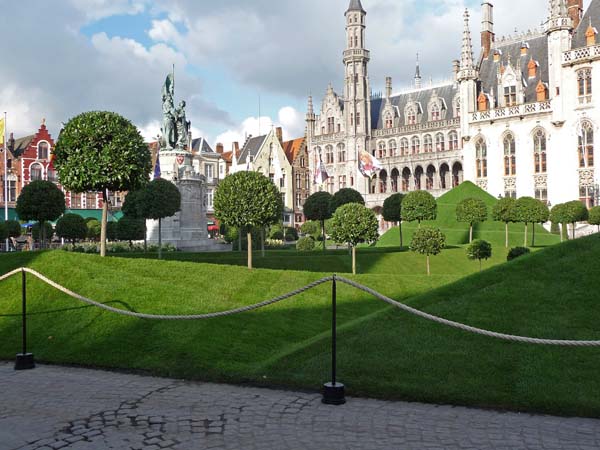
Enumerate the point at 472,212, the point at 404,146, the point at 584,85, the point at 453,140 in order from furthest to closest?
the point at 404,146 → the point at 453,140 → the point at 584,85 → the point at 472,212

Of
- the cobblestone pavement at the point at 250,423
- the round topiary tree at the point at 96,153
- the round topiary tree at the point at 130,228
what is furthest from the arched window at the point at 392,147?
the cobblestone pavement at the point at 250,423

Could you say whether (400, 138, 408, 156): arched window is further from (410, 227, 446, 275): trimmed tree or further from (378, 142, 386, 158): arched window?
(410, 227, 446, 275): trimmed tree

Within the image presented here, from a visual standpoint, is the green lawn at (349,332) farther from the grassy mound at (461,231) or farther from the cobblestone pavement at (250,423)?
the grassy mound at (461,231)

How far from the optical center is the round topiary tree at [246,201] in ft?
96.0

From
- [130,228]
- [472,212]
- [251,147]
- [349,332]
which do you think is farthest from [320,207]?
[251,147]

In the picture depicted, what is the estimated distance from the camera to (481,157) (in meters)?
69.3

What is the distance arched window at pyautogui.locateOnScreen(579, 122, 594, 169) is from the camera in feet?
197

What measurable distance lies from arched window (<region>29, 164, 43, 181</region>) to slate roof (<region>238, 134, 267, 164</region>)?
32.0 meters

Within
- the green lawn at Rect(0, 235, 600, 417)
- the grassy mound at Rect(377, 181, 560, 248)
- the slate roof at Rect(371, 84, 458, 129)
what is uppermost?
the slate roof at Rect(371, 84, 458, 129)

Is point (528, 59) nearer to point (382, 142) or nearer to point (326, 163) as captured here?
point (382, 142)

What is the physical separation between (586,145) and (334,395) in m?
60.8

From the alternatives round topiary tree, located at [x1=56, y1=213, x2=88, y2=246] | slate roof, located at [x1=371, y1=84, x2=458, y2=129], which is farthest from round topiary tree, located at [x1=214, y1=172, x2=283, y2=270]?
slate roof, located at [x1=371, y1=84, x2=458, y2=129]

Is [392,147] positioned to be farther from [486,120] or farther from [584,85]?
[584,85]

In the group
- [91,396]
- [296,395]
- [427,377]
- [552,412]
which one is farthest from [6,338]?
[552,412]
